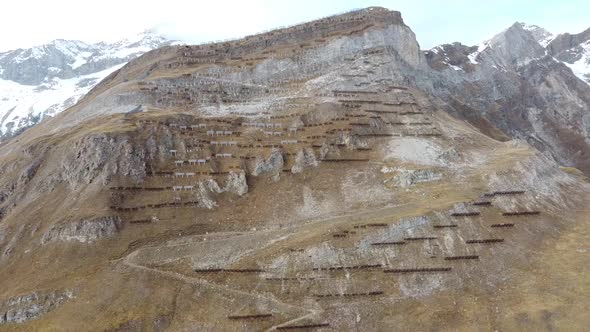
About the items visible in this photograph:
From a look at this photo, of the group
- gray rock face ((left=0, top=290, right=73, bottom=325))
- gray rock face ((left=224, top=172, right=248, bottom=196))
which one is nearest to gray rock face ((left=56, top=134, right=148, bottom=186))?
gray rock face ((left=224, top=172, right=248, bottom=196))

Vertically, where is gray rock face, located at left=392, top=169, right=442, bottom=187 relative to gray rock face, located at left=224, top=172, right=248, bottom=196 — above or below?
below

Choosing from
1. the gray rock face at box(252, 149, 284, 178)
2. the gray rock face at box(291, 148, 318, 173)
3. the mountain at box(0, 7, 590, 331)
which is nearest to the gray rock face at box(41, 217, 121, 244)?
the mountain at box(0, 7, 590, 331)

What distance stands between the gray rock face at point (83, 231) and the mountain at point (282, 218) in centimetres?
36

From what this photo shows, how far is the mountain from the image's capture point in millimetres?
68438

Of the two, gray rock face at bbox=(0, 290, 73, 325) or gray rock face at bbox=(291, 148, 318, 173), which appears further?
gray rock face at bbox=(291, 148, 318, 173)

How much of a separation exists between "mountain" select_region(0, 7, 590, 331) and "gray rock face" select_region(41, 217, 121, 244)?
36 centimetres

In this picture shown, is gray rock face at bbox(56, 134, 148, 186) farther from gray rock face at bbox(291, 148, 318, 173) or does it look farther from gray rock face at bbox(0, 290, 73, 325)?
gray rock face at bbox(291, 148, 318, 173)

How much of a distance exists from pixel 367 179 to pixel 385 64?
61483 mm

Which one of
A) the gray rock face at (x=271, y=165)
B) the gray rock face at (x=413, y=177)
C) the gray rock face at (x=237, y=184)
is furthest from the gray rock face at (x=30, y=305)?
the gray rock face at (x=413, y=177)

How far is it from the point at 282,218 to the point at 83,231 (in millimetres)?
35243

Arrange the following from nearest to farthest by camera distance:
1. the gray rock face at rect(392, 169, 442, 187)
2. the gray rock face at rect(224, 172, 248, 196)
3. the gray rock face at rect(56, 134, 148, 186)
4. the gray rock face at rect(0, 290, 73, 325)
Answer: the gray rock face at rect(0, 290, 73, 325), the gray rock face at rect(56, 134, 148, 186), the gray rock face at rect(224, 172, 248, 196), the gray rock face at rect(392, 169, 442, 187)

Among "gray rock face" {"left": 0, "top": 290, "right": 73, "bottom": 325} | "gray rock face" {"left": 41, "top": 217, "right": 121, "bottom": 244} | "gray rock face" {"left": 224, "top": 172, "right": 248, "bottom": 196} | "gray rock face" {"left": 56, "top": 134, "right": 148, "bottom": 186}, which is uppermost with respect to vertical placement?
"gray rock face" {"left": 56, "top": 134, "right": 148, "bottom": 186}

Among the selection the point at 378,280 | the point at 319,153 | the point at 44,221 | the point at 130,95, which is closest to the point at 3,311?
the point at 44,221

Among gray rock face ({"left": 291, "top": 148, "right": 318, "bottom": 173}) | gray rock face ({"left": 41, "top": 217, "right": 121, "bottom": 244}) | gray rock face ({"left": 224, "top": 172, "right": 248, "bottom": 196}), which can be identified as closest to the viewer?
gray rock face ({"left": 41, "top": 217, "right": 121, "bottom": 244})
